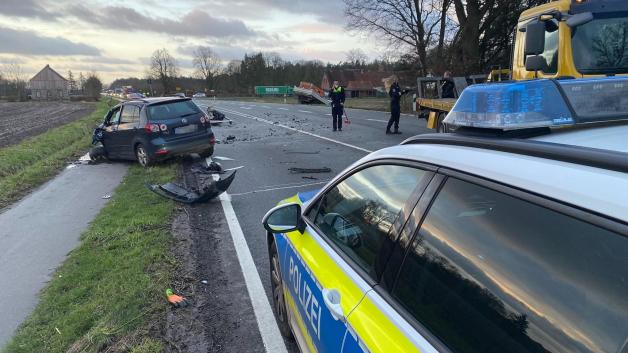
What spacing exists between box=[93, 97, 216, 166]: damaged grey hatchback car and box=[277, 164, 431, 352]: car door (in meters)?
8.65

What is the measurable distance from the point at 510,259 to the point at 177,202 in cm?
672

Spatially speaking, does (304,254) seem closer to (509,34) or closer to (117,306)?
(117,306)

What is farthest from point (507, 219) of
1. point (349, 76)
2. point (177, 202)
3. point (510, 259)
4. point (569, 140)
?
point (349, 76)

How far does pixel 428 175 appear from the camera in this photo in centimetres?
177

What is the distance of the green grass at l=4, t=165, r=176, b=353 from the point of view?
363cm

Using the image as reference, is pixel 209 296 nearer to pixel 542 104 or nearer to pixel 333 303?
pixel 333 303

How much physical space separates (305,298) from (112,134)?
435 inches

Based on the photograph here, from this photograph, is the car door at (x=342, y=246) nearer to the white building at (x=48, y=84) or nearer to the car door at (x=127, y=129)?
the car door at (x=127, y=129)

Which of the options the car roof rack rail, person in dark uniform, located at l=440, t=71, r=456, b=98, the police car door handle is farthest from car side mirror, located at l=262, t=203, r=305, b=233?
person in dark uniform, located at l=440, t=71, r=456, b=98

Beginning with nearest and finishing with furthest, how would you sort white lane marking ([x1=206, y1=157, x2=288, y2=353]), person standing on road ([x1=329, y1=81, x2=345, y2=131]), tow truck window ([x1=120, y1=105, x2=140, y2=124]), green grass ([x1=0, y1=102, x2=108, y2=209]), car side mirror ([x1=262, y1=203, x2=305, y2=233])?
car side mirror ([x1=262, y1=203, x2=305, y2=233])
white lane marking ([x1=206, y1=157, x2=288, y2=353])
green grass ([x1=0, y1=102, x2=108, y2=209])
tow truck window ([x1=120, y1=105, x2=140, y2=124])
person standing on road ([x1=329, y1=81, x2=345, y2=131])

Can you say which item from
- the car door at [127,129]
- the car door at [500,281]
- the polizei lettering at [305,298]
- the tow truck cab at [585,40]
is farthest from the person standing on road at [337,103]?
the car door at [500,281]

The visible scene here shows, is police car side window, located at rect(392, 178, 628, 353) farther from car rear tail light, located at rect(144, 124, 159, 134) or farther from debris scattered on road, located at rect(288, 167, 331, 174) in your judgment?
car rear tail light, located at rect(144, 124, 159, 134)

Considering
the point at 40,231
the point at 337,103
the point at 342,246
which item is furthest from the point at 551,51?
the point at 337,103

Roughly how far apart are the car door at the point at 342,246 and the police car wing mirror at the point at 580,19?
17.3 feet
